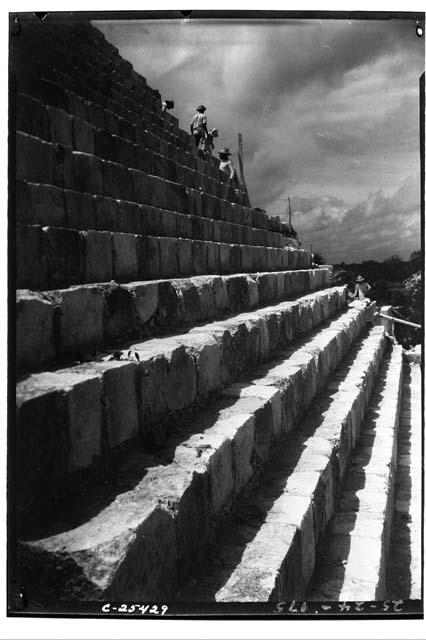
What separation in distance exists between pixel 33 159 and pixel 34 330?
112 centimetres

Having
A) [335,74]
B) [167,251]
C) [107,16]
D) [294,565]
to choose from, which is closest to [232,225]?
[167,251]

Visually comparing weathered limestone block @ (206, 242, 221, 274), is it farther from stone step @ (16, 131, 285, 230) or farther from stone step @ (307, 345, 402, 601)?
stone step @ (307, 345, 402, 601)

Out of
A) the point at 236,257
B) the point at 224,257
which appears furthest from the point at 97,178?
the point at 236,257

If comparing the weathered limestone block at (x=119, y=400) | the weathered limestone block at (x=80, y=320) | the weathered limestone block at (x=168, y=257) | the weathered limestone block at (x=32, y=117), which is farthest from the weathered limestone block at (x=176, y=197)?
the weathered limestone block at (x=119, y=400)

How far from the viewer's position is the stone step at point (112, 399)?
1.96 meters

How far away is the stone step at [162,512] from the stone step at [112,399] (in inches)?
4.8

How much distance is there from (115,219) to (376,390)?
530 centimetres

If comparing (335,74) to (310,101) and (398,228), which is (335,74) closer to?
(310,101)

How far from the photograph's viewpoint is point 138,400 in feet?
8.35

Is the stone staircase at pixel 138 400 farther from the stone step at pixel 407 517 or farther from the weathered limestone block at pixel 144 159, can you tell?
the stone step at pixel 407 517

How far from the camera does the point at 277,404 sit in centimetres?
370

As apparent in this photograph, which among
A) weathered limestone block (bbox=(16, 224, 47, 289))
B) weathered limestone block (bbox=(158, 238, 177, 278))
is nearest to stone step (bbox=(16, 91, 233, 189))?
weathered limestone block (bbox=(16, 224, 47, 289))

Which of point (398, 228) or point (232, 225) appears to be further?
→ point (232, 225)

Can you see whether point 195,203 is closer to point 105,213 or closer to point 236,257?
point 236,257
